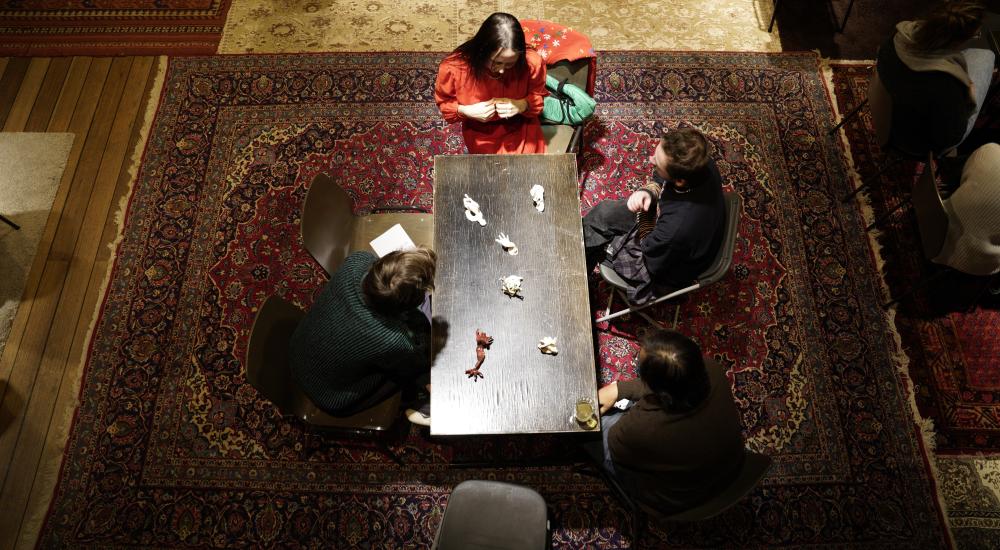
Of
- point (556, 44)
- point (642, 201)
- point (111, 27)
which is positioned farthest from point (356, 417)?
point (111, 27)

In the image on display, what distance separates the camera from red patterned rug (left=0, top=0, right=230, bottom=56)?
166 inches

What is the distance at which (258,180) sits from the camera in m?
3.77

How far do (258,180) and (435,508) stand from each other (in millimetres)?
2567

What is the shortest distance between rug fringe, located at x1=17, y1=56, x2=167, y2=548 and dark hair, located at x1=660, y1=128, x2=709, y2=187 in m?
3.63

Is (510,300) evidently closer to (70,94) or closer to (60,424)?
(60,424)

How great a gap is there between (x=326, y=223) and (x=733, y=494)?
228 centimetres

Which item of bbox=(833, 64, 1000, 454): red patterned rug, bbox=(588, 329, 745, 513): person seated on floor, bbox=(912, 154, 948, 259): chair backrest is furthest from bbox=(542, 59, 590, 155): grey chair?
bbox=(833, 64, 1000, 454): red patterned rug

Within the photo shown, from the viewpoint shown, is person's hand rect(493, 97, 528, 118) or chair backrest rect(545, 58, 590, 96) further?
chair backrest rect(545, 58, 590, 96)

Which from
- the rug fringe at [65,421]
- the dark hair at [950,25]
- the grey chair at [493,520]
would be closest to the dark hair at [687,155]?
the dark hair at [950,25]

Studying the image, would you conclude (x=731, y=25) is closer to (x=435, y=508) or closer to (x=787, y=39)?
(x=787, y=39)

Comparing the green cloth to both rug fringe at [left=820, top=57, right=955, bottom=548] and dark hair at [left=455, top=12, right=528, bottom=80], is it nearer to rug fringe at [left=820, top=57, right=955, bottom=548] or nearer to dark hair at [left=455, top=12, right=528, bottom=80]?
dark hair at [left=455, top=12, right=528, bottom=80]

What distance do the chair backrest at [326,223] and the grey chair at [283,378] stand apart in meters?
0.31

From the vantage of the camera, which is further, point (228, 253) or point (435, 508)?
point (228, 253)

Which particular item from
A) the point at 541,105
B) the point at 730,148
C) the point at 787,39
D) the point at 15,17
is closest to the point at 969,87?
the point at 730,148
